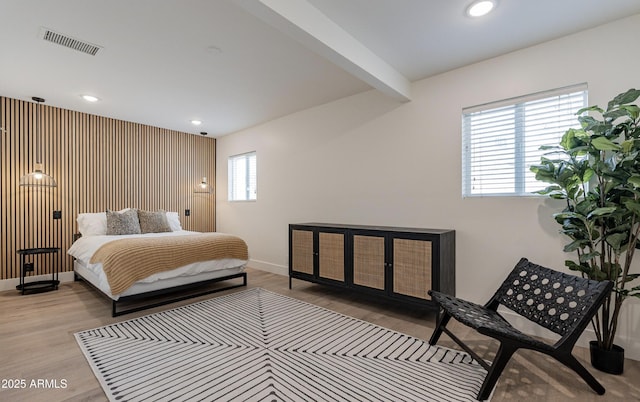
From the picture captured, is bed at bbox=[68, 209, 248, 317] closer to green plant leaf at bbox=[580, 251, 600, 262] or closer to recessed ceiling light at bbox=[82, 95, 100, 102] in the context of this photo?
Answer: recessed ceiling light at bbox=[82, 95, 100, 102]

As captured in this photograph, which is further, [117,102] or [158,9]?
[117,102]

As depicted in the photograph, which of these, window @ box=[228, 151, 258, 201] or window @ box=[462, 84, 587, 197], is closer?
window @ box=[462, 84, 587, 197]

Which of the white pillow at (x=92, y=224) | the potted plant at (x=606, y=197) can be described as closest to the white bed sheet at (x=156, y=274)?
the white pillow at (x=92, y=224)

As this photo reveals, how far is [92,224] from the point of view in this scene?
4438mm

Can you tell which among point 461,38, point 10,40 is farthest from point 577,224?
point 10,40

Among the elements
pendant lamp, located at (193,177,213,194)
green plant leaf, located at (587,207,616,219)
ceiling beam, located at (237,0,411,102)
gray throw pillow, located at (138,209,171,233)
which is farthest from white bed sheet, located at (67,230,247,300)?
green plant leaf, located at (587,207,616,219)

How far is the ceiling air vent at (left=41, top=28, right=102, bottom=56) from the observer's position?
8.34ft

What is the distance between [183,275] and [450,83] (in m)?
3.71

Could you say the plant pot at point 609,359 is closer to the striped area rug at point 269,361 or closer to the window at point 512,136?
the striped area rug at point 269,361

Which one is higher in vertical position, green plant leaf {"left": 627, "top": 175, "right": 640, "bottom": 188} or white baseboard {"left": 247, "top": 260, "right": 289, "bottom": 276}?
green plant leaf {"left": 627, "top": 175, "right": 640, "bottom": 188}

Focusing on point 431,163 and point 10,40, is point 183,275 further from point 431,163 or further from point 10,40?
point 431,163

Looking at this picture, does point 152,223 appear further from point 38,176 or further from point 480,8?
point 480,8

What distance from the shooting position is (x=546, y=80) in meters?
2.66

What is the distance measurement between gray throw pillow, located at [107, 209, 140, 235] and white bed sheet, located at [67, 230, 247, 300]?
286 mm
